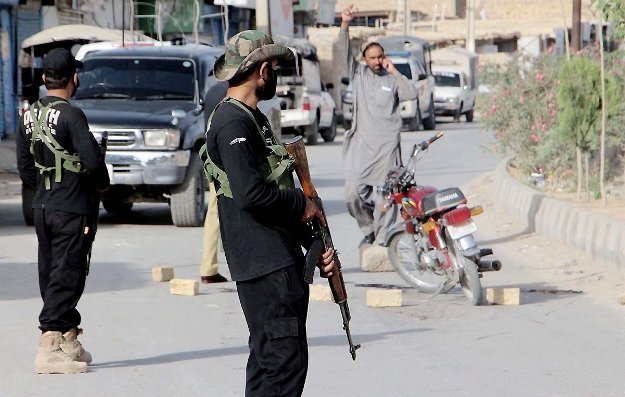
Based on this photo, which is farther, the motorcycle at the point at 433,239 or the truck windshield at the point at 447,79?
the truck windshield at the point at 447,79

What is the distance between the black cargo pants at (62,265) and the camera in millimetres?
7211

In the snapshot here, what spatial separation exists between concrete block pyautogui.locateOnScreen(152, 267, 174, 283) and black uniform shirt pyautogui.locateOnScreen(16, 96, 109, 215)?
351cm

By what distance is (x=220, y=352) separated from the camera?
7984 millimetres

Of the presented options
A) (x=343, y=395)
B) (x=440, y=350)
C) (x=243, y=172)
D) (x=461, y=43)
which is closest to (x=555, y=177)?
(x=440, y=350)

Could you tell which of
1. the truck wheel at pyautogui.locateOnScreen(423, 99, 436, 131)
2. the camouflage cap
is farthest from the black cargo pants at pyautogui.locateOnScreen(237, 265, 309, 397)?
the truck wheel at pyautogui.locateOnScreen(423, 99, 436, 131)

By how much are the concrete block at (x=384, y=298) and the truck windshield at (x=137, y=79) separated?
6.09 m

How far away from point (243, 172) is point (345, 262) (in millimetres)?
7370

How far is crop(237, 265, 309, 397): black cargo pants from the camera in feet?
16.2

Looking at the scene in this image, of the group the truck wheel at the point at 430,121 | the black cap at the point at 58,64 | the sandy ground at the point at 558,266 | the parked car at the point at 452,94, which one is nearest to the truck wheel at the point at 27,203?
the sandy ground at the point at 558,266

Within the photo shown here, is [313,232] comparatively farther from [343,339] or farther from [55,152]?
[343,339]

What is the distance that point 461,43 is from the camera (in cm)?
7106

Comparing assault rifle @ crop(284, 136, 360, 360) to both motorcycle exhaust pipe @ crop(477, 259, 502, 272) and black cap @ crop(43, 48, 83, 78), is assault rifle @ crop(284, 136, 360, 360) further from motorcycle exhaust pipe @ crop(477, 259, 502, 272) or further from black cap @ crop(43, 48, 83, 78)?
motorcycle exhaust pipe @ crop(477, 259, 502, 272)

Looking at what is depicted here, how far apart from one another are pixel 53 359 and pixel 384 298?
3.03m

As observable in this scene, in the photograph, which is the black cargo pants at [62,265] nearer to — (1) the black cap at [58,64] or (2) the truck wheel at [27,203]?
(1) the black cap at [58,64]
